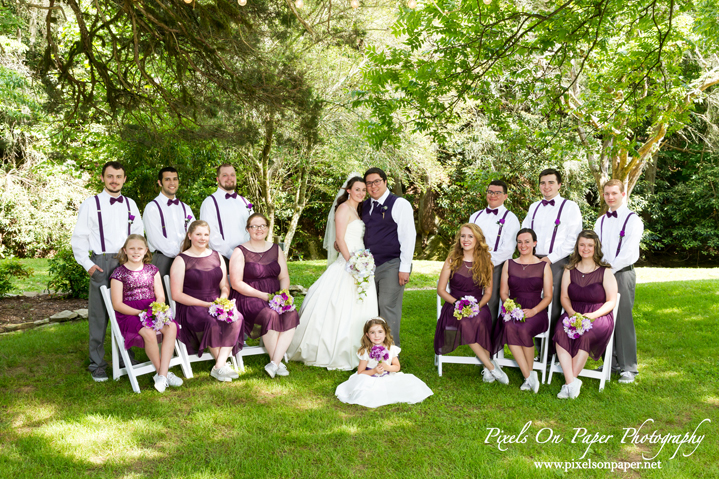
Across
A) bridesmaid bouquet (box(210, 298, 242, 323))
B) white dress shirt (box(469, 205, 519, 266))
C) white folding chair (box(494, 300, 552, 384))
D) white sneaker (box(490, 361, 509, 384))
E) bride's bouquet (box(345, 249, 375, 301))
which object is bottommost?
white sneaker (box(490, 361, 509, 384))

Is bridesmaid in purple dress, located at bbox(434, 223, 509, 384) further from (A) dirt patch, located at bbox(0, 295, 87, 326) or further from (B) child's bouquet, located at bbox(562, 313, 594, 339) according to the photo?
(A) dirt patch, located at bbox(0, 295, 87, 326)

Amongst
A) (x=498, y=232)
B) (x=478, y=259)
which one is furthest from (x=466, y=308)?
(x=498, y=232)

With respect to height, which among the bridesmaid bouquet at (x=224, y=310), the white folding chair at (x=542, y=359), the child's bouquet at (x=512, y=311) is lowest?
the white folding chair at (x=542, y=359)

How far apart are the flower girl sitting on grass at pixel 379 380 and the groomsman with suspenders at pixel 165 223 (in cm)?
232

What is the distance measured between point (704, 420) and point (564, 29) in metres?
4.07

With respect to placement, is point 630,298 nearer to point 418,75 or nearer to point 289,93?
point 418,75

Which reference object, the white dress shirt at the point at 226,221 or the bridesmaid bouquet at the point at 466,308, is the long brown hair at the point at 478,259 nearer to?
the bridesmaid bouquet at the point at 466,308

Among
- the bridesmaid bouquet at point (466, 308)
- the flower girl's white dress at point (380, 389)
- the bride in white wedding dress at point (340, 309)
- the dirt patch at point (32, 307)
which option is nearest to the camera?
the flower girl's white dress at point (380, 389)

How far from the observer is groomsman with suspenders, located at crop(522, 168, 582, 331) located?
543 centimetres

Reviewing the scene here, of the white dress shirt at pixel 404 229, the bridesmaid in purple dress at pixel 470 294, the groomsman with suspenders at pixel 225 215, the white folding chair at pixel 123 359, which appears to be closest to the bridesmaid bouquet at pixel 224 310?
the white folding chair at pixel 123 359

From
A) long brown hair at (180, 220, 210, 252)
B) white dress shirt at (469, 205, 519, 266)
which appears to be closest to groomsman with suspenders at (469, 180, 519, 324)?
white dress shirt at (469, 205, 519, 266)

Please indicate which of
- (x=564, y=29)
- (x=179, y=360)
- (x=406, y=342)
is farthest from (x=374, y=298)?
(x=564, y=29)

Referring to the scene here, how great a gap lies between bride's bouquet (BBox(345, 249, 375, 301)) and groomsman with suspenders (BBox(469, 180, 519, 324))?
1220mm

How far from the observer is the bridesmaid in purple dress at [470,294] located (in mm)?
5195
